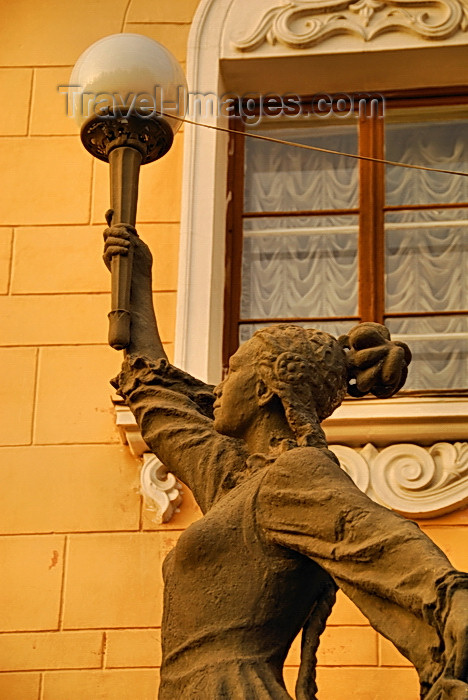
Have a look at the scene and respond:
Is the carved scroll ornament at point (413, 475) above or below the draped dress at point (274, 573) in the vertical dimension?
above

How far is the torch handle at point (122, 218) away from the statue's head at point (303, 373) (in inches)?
16.0

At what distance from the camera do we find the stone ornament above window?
7.51 m

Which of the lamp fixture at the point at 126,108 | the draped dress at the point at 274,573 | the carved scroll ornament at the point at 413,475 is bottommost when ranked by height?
the draped dress at the point at 274,573

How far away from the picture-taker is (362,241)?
287 inches

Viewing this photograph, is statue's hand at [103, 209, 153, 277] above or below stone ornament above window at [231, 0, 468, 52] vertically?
below

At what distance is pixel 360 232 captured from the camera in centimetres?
732

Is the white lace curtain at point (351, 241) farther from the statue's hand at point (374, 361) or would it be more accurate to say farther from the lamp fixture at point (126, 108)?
the statue's hand at point (374, 361)

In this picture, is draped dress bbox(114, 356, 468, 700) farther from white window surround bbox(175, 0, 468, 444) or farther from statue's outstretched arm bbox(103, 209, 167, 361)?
white window surround bbox(175, 0, 468, 444)

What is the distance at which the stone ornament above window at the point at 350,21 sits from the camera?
7508mm

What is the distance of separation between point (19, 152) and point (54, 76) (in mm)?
427

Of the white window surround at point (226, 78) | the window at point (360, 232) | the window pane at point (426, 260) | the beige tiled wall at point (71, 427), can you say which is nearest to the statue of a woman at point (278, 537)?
the beige tiled wall at point (71, 427)

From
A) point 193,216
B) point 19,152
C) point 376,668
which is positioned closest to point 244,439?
point 376,668

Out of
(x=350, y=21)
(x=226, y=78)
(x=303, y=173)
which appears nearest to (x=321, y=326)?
(x=303, y=173)

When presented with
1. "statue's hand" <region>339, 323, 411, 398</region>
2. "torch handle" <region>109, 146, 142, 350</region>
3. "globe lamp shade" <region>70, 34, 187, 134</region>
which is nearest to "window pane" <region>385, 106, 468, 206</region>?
"globe lamp shade" <region>70, 34, 187, 134</region>
